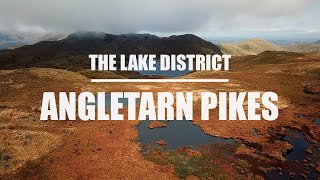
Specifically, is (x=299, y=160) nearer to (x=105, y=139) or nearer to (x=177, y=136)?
(x=177, y=136)

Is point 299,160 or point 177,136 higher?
point 177,136

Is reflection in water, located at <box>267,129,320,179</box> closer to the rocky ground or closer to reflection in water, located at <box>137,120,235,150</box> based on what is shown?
the rocky ground

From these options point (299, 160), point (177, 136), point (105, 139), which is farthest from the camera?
point (177, 136)

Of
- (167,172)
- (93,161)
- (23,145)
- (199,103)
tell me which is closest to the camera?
(167,172)

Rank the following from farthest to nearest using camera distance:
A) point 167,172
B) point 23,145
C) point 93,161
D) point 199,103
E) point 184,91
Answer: point 184,91 → point 199,103 → point 23,145 → point 93,161 → point 167,172

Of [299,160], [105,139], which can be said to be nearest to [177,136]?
[105,139]

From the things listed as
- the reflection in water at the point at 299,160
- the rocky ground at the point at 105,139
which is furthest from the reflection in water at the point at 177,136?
the reflection in water at the point at 299,160

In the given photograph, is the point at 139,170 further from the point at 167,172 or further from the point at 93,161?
the point at 93,161

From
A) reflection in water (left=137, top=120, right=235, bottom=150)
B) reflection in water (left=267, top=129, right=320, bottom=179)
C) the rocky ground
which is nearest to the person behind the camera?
reflection in water (left=267, top=129, right=320, bottom=179)

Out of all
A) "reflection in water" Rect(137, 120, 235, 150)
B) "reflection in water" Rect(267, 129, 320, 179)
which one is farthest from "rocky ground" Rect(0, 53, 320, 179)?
"reflection in water" Rect(137, 120, 235, 150)

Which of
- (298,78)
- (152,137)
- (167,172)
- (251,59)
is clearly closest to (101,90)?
(152,137)

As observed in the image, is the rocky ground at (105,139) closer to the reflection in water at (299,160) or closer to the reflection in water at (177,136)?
the reflection in water at (299,160)
